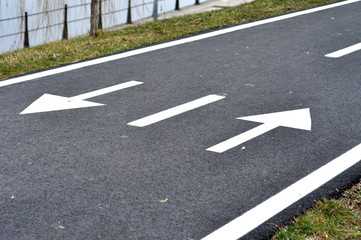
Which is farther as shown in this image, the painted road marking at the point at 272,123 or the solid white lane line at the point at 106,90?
the solid white lane line at the point at 106,90

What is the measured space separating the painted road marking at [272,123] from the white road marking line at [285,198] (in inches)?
30.3

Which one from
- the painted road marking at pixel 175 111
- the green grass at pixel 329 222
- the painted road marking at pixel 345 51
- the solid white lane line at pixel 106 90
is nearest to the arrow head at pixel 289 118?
the painted road marking at pixel 175 111

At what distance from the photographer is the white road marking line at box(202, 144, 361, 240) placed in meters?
3.96

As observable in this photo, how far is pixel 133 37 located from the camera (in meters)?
9.88

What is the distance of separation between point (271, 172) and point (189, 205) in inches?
37.8

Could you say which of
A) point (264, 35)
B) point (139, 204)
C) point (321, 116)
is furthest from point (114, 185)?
point (264, 35)

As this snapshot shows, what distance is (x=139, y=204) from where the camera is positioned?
4312 mm

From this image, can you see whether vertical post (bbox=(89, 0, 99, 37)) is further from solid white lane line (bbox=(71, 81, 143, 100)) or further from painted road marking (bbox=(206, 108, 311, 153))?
painted road marking (bbox=(206, 108, 311, 153))

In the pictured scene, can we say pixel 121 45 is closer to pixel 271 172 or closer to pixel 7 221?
pixel 271 172

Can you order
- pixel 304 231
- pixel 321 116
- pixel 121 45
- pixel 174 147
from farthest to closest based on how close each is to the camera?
1. pixel 121 45
2. pixel 321 116
3. pixel 174 147
4. pixel 304 231

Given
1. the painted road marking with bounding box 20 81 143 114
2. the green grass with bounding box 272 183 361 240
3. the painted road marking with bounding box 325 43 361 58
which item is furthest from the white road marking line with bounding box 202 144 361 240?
the painted road marking with bounding box 325 43 361 58

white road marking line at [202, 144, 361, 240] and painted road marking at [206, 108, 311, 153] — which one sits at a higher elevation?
white road marking line at [202, 144, 361, 240]

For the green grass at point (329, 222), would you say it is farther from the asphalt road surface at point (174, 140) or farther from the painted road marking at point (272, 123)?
the painted road marking at point (272, 123)

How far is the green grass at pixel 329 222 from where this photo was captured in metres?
3.91
